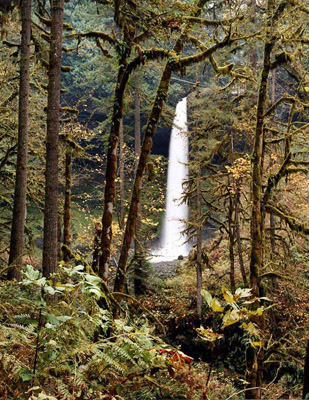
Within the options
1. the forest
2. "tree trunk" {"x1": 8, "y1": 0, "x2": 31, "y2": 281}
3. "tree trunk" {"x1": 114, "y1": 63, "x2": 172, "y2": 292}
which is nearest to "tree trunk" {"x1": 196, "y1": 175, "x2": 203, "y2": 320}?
the forest

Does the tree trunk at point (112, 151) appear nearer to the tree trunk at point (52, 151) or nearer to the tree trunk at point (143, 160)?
the tree trunk at point (143, 160)

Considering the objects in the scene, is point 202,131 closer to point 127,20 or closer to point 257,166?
point 257,166

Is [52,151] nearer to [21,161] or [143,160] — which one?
[143,160]

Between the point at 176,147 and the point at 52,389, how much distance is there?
2666 centimetres

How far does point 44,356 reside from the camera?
8.26ft

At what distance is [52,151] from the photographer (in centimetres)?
696

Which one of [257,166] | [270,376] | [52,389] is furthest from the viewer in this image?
[270,376]

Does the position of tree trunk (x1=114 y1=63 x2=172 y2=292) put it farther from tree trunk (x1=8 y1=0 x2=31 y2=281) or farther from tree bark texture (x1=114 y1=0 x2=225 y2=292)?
tree trunk (x1=8 y1=0 x2=31 y2=281)

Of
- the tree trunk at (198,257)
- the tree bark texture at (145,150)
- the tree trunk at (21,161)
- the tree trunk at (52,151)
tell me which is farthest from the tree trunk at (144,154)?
the tree trunk at (198,257)

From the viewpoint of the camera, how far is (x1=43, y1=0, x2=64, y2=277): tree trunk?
695 cm

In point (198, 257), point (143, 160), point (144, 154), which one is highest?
point (144, 154)

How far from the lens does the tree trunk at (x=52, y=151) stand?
695 cm

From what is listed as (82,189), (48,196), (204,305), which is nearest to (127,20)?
(48,196)

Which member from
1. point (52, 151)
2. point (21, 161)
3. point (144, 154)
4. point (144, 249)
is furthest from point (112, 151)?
point (144, 249)
